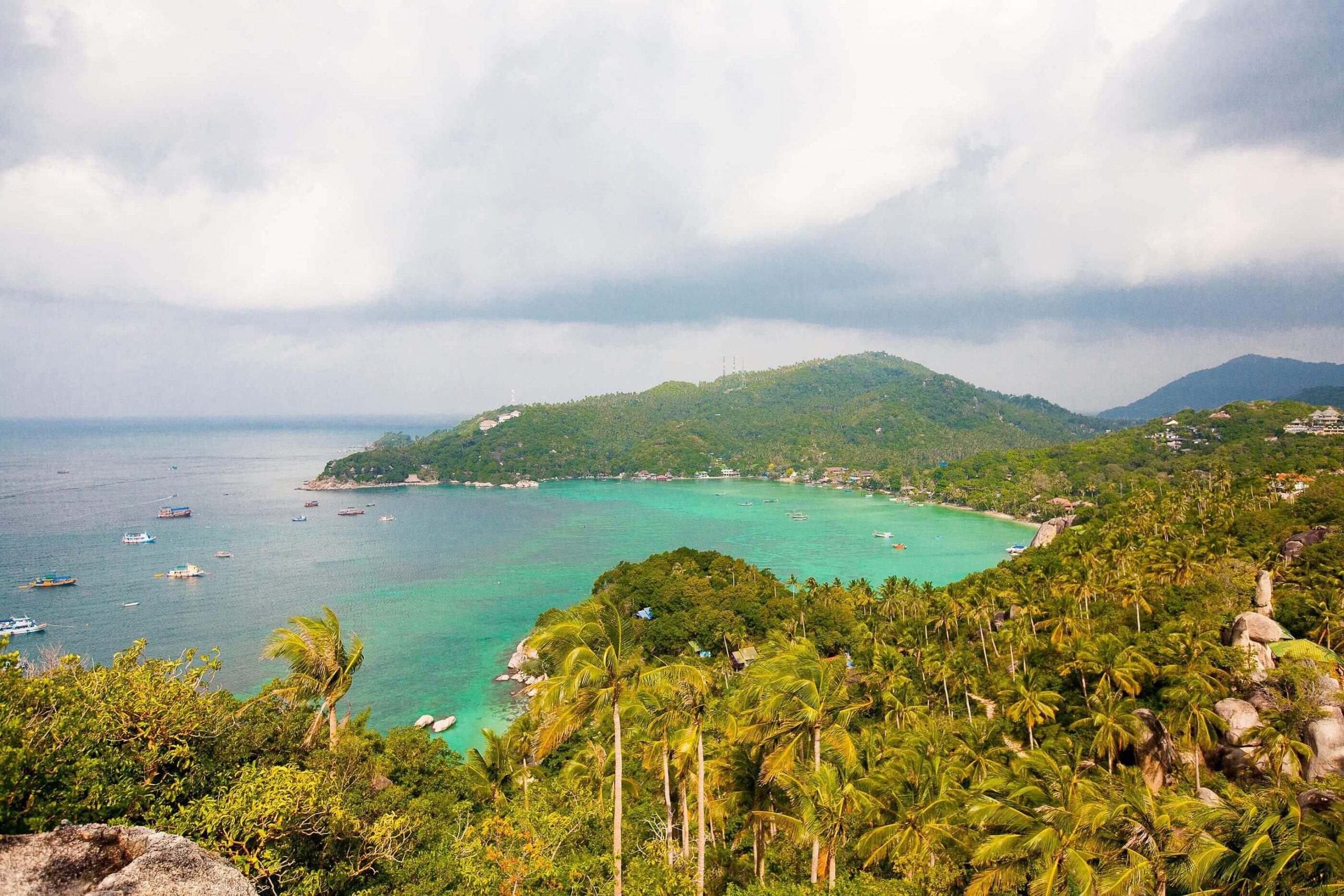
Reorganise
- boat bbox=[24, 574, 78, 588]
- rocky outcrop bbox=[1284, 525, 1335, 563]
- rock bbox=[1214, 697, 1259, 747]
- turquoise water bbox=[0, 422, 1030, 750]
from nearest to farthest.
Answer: rock bbox=[1214, 697, 1259, 747]
rocky outcrop bbox=[1284, 525, 1335, 563]
turquoise water bbox=[0, 422, 1030, 750]
boat bbox=[24, 574, 78, 588]

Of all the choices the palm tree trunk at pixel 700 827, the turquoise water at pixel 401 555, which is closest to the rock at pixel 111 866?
the palm tree trunk at pixel 700 827

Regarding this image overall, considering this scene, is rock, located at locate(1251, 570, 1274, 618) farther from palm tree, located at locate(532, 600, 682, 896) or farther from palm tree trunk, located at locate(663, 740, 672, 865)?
palm tree, located at locate(532, 600, 682, 896)

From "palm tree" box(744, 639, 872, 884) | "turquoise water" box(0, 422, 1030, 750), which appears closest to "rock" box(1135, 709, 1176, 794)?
"palm tree" box(744, 639, 872, 884)

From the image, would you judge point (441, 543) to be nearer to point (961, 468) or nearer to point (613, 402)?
point (961, 468)

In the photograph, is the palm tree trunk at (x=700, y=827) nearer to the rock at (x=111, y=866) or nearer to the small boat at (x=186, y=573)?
the rock at (x=111, y=866)

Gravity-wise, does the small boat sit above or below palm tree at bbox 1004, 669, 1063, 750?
below

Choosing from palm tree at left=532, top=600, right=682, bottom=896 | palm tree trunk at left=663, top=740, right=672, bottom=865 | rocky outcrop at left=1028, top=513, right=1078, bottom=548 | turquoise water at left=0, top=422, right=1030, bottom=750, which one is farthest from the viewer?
rocky outcrop at left=1028, top=513, right=1078, bottom=548
